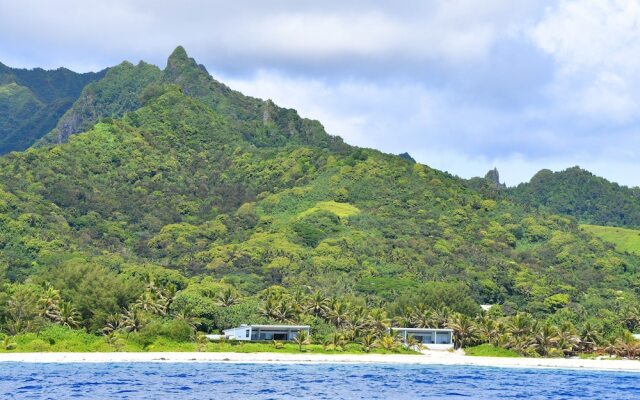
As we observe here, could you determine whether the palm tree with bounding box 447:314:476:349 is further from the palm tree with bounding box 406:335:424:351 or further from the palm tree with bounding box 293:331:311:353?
the palm tree with bounding box 293:331:311:353

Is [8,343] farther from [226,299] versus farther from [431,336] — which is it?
[431,336]

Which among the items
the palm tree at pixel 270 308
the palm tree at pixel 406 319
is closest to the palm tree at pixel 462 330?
the palm tree at pixel 406 319

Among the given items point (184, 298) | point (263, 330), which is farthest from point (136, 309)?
point (263, 330)

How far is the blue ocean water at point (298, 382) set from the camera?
251 ft

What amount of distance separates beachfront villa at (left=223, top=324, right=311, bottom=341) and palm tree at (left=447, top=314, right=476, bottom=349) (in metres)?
19.0

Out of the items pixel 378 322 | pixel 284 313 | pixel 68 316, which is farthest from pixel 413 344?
pixel 68 316

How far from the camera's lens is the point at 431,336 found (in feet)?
424

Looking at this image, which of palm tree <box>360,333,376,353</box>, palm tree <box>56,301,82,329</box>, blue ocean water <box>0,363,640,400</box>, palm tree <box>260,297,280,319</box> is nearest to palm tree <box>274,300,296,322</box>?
palm tree <box>260,297,280,319</box>

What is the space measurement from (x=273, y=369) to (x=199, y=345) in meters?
16.6

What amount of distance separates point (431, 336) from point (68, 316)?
4633 cm

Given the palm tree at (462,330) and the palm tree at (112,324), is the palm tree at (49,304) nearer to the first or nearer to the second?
the palm tree at (112,324)

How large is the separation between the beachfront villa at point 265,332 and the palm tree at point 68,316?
18.4m

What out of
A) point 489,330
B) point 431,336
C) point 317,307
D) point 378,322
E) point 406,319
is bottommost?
point 431,336

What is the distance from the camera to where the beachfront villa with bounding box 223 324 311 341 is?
12144 centimetres
